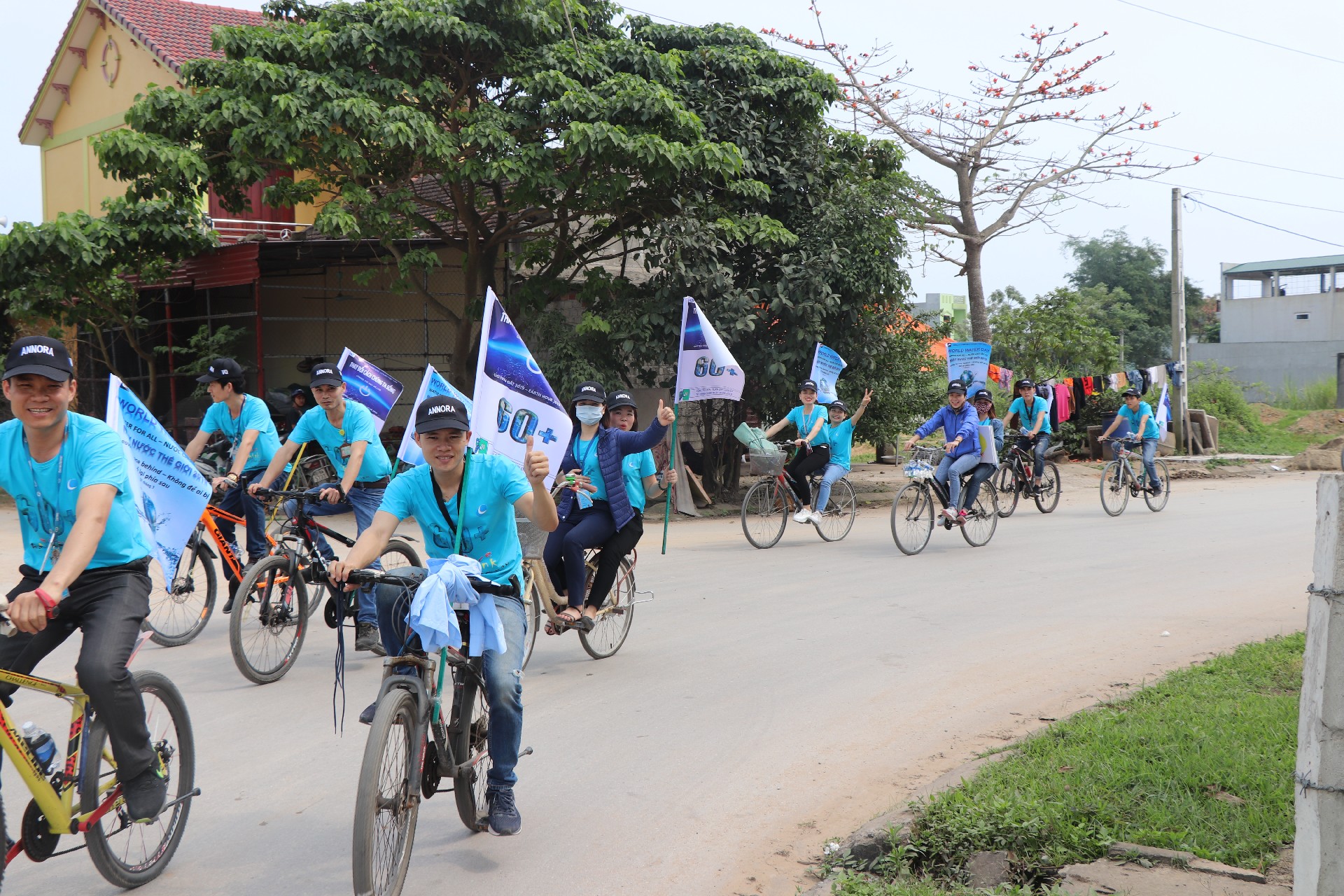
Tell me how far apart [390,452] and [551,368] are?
4.60 meters

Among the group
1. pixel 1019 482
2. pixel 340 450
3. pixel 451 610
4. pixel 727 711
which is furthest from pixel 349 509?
pixel 1019 482

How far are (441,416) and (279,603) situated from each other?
3431mm

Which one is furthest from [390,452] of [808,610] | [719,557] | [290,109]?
[808,610]

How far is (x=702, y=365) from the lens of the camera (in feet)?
31.7

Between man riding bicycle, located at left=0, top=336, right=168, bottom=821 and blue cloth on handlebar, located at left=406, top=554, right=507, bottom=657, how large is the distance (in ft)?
3.21

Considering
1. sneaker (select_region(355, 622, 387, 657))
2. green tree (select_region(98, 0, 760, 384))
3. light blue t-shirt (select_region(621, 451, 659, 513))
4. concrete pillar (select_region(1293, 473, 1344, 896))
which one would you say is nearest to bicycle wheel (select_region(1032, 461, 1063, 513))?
green tree (select_region(98, 0, 760, 384))

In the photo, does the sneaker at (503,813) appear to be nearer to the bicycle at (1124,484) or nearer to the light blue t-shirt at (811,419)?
the light blue t-shirt at (811,419)

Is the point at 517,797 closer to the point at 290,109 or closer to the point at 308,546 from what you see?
the point at 308,546

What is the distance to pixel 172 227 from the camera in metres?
16.8

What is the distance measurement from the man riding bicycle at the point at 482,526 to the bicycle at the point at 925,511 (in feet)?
27.5

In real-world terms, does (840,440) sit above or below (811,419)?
below

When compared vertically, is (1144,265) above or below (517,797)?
above

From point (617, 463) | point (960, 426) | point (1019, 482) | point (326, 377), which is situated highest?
point (326, 377)

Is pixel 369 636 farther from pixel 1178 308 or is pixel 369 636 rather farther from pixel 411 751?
pixel 1178 308
